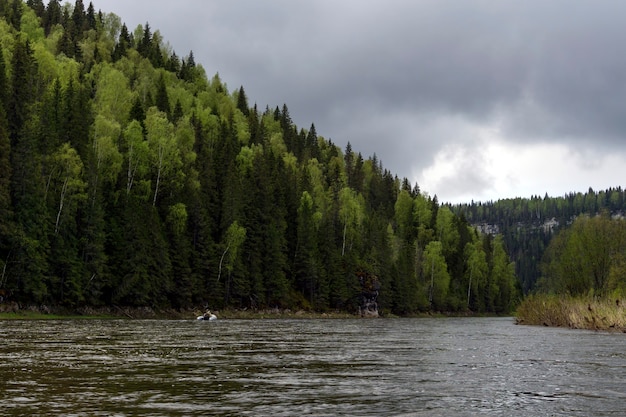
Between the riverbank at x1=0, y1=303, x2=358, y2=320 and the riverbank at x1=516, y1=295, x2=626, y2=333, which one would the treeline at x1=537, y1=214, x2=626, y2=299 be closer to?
the riverbank at x1=516, y1=295, x2=626, y2=333

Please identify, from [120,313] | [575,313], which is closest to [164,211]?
[120,313]

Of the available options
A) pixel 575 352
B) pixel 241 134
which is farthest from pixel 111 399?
pixel 241 134

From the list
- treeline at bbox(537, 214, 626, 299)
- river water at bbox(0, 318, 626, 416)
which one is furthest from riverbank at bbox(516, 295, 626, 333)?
river water at bbox(0, 318, 626, 416)

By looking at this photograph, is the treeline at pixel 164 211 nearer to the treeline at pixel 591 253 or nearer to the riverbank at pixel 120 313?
the riverbank at pixel 120 313

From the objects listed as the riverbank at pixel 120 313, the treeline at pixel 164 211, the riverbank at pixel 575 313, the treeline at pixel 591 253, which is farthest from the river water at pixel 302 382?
the treeline at pixel 591 253

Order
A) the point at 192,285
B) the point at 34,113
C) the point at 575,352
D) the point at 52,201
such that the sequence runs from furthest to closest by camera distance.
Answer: the point at 192,285 → the point at 34,113 → the point at 52,201 → the point at 575,352

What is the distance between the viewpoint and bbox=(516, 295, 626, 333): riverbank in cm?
4906

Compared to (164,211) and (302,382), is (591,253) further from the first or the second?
(302,382)

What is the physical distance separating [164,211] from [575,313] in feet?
214

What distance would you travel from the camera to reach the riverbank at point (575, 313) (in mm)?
49062

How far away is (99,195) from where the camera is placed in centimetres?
8431

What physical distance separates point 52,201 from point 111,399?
70.4 m

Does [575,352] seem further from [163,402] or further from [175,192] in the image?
[175,192]

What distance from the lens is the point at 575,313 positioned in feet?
176
